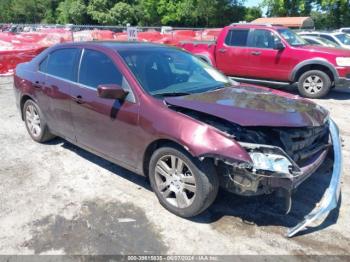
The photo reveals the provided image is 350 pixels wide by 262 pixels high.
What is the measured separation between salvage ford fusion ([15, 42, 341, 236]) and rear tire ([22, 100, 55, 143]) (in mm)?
454

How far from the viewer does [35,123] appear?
5477 mm

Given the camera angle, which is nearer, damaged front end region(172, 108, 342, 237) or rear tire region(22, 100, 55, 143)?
damaged front end region(172, 108, 342, 237)

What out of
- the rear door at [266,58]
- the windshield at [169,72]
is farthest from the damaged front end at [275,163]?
the rear door at [266,58]

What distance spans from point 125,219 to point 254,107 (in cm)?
170

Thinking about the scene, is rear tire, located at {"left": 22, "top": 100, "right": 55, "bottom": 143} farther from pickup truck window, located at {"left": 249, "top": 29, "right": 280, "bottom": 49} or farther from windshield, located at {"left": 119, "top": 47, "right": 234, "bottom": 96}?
pickup truck window, located at {"left": 249, "top": 29, "right": 280, "bottom": 49}

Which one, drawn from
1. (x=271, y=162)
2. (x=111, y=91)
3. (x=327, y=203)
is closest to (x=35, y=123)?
(x=111, y=91)

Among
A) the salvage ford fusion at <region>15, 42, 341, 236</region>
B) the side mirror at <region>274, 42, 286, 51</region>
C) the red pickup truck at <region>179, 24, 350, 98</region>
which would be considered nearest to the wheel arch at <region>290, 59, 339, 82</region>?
the red pickup truck at <region>179, 24, 350, 98</region>

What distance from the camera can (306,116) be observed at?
135 inches

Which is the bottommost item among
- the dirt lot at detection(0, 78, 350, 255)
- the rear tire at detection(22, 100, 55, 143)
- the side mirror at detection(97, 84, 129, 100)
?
the dirt lot at detection(0, 78, 350, 255)

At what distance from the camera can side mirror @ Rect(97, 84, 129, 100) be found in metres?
3.57

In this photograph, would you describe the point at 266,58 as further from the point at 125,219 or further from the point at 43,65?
the point at 125,219

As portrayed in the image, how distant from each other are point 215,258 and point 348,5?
1701 inches

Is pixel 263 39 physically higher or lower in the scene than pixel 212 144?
higher

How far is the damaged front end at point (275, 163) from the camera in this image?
9.73 ft
